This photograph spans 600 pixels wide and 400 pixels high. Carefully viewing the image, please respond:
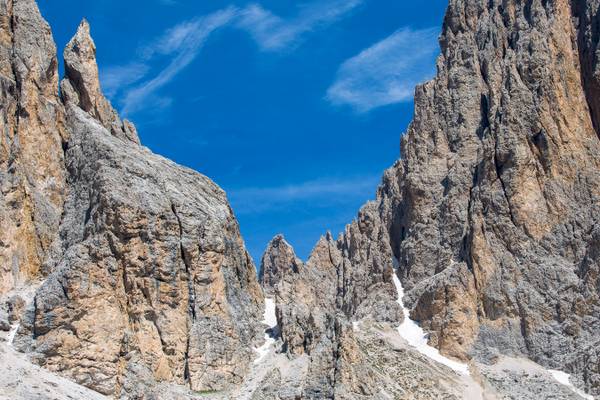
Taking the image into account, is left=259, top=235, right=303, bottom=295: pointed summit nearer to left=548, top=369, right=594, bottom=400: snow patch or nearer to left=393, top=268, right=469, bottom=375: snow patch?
left=393, top=268, right=469, bottom=375: snow patch

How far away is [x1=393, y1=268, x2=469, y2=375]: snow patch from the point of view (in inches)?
4877

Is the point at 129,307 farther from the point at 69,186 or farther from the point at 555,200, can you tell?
the point at 555,200

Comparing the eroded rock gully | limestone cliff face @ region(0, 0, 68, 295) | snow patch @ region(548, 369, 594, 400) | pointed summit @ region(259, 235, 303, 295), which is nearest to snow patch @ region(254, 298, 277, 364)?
the eroded rock gully

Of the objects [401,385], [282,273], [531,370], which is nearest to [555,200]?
[531,370]

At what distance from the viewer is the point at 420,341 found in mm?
130500

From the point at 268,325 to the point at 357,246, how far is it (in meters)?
40.7

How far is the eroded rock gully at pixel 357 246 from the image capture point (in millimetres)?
103625

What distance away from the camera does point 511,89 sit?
137 m

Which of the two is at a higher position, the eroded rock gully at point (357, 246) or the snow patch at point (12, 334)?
the eroded rock gully at point (357, 246)

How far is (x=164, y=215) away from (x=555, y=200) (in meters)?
48.7

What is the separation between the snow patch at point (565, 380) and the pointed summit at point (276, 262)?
4754 cm

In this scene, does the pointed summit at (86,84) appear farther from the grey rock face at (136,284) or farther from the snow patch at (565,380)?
the snow patch at (565,380)

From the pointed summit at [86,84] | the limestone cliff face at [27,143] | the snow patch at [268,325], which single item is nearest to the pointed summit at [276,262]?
the snow patch at [268,325]

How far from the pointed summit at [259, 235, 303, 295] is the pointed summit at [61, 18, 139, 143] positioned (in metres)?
40.6
